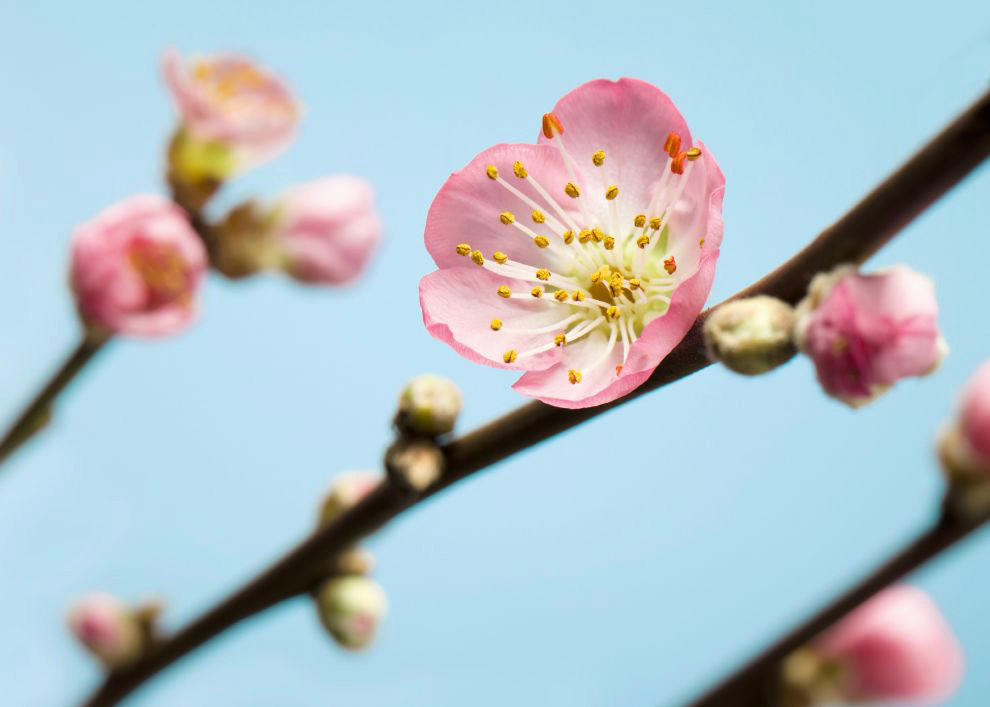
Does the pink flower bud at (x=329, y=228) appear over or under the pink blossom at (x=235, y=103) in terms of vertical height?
under

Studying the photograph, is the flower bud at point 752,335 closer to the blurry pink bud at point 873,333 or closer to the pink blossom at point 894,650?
the blurry pink bud at point 873,333

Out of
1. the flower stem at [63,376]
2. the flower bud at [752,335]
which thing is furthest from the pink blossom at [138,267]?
the flower bud at [752,335]

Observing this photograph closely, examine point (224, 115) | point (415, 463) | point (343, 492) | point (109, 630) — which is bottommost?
point (109, 630)

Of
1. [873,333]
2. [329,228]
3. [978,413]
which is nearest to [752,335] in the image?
[873,333]

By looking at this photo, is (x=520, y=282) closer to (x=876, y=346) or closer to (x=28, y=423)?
(x=876, y=346)

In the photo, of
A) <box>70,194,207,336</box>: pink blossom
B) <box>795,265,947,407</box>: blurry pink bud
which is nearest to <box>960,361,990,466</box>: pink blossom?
<box>795,265,947,407</box>: blurry pink bud

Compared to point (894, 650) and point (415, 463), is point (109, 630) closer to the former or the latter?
point (415, 463)

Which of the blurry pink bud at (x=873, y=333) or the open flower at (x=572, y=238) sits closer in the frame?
the blurry pink bud at (x=873, y=333)
